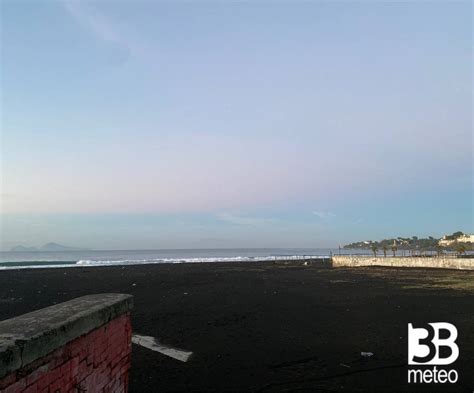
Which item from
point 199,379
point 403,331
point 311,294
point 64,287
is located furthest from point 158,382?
point 64,287

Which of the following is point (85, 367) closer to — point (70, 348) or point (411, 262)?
point (70, 348)

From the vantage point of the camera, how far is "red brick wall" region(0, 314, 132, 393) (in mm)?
2674

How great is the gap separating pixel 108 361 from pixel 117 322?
1.33 feet

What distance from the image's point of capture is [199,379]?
7.89 metres

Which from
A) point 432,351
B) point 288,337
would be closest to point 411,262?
point 288,337

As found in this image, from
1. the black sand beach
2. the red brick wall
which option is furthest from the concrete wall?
the red brick wall

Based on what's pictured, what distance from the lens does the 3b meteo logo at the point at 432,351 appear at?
7.85m

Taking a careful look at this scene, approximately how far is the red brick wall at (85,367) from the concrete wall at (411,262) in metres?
43.3

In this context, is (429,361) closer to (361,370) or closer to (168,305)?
(361,370)

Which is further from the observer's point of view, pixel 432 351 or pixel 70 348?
pixel 432 351

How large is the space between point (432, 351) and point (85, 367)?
8771 millimetres

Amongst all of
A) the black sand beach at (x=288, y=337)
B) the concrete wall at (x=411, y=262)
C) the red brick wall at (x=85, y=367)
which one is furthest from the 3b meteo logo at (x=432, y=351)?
the concrete wall at (x=411, y=262)

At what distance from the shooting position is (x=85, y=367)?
11.3 feet

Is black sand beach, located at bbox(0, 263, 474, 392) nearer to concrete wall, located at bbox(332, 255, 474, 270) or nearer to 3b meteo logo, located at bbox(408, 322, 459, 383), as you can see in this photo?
3b meteo logo, located at bbox(408, 322, 459, 383)
